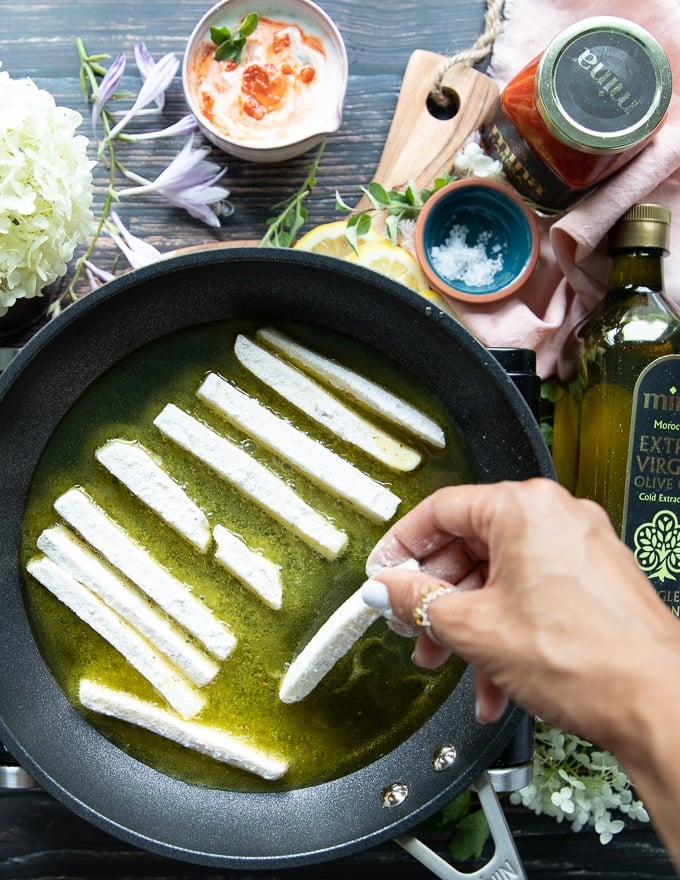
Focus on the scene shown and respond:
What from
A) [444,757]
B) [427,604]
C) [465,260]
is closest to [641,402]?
[465,260]

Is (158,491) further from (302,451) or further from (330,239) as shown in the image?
(330,239)

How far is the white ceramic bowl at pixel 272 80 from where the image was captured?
162 cm

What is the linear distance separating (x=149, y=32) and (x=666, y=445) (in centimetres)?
138

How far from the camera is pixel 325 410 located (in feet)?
5.23

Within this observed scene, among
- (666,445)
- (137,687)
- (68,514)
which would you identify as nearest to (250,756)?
(137,687)

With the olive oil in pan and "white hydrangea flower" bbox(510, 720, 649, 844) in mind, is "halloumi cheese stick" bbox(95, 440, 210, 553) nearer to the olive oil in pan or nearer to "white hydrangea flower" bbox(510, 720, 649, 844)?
the olive oil in pan

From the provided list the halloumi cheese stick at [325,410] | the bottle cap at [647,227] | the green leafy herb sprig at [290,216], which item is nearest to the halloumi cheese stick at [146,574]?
the halloumi cheese stick at [325,410]

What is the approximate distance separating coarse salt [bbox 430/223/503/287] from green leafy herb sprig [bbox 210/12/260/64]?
22.0 inches

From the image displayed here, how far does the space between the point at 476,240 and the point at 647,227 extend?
1.22ft

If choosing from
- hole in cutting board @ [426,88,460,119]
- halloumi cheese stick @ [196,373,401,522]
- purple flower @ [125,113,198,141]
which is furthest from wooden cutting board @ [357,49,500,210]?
halloumi cheese stick @ [196,373,401,522]

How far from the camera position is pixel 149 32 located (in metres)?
1.74

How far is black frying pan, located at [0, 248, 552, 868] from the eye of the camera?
1.44 m

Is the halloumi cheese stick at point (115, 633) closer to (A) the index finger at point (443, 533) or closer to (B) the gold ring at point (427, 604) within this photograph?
(A) the index finger at point (443, 533)

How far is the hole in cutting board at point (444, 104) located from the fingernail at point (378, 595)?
1.08 meters
